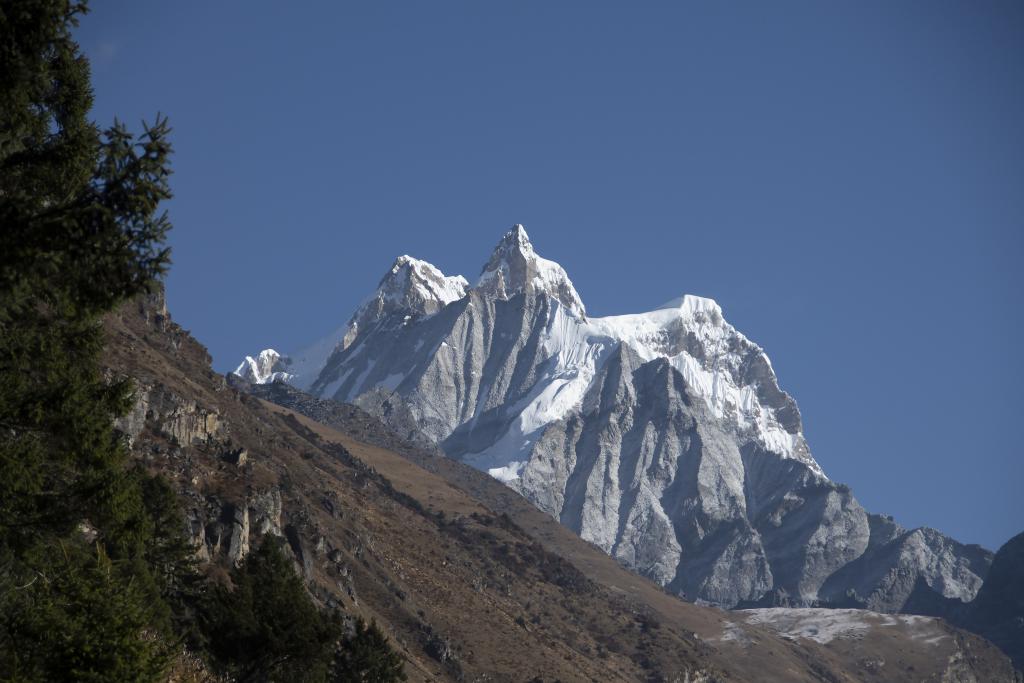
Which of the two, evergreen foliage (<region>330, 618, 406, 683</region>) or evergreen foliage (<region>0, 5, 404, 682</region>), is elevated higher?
evergreen foliage (<region>330, 618, 406, 683</region>)


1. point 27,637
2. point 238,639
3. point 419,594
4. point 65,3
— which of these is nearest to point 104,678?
point 27,637

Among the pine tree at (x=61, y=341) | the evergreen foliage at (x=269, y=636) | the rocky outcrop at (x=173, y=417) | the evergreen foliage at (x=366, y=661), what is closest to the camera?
the pine tree at (x=61, y=341)

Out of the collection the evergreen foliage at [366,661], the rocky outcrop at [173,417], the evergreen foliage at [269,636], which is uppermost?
the rocky outcrop at [173,417]

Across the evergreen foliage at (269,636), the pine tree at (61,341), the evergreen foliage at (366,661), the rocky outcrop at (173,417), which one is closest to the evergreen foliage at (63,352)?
the pine tree at (61,341)

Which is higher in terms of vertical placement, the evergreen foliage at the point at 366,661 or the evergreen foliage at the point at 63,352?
the evergreen foliage at the point at 366,661

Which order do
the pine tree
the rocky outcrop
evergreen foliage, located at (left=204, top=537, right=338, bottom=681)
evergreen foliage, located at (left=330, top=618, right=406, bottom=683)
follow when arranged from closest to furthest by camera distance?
the pine tree, evergreen foliage, located at (left=204, top=537, right=338, bottom=681), evergreen foliage, located at (left=330, top=618, right=406, bottom=683), the rocky outcrop

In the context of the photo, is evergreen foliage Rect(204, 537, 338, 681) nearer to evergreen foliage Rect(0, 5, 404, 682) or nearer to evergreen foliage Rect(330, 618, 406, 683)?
evergreen foliage Rect(330, 618, 406, 683)

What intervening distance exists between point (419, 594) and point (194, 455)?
44.0 m

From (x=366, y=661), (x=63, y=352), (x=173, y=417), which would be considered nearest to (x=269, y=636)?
(x=366, y=661)

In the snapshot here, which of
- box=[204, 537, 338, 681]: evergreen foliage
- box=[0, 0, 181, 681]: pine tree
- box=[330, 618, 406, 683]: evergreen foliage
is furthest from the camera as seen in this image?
box=[330, 618, 406, 683]: evergreen foliage

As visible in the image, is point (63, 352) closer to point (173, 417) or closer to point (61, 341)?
point (61, 341)

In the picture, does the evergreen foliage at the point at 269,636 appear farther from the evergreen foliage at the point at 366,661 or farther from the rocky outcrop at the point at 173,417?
the rocky outcrop at the point at 173,417

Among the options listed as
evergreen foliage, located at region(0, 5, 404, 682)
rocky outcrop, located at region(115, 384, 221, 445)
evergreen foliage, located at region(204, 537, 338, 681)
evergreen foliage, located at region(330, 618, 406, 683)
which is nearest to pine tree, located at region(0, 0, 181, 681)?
evergreen foliage, located at region(0, 5, 404, 682)

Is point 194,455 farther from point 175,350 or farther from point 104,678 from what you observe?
point 104,678
